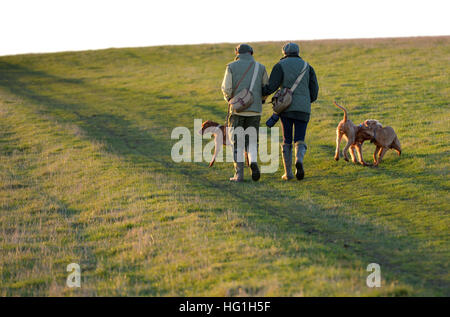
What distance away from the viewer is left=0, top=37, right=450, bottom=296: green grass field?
7.02 metres

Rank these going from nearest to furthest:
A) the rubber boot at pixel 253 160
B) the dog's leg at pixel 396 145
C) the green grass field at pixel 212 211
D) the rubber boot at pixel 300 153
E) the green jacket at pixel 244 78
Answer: the green grass field at pixel 212 211
the green jacket at pixel 244 78
the rubber boot at pixel 253 160
the rubber boot at pixel 300 153
the dog's leg at pixel 396 145

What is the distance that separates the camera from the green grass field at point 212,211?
702cm

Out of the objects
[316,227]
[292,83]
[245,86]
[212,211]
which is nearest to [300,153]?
[292,83]

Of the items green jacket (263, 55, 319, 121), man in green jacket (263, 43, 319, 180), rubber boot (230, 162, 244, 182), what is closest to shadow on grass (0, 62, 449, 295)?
rubber boot (230, 162, 244, 182)

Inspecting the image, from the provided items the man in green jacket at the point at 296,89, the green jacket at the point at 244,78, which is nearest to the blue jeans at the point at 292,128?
the man in green jacket at the point at 296,89

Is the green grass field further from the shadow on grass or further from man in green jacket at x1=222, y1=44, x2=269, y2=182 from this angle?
man in green jacket at x1=222, y1=44, x2=269, y2=182

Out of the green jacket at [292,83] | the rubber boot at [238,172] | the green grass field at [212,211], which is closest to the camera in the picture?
the green grass field at [212,211]

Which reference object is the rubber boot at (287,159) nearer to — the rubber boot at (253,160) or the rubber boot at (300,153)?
the rubber boot at (300,153)

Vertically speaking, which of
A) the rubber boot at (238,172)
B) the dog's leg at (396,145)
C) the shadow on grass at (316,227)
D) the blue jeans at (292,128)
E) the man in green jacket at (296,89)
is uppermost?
the man in green jacket at (296,89)

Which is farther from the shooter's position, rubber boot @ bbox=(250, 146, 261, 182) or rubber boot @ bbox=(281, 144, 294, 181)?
rubber boot @ bbox=(281, 144, 294, 181)

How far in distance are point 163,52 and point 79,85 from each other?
1565 cm

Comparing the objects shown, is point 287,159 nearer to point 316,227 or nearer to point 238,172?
point 238,172

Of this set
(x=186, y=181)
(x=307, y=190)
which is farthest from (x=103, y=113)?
(x=307, y=190)
